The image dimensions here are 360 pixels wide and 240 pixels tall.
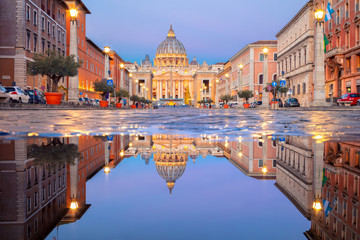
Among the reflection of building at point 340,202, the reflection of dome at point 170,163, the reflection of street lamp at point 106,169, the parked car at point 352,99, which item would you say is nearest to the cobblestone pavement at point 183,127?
the reflection of dome at point 170,163

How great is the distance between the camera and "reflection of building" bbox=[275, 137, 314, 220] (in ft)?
6.77

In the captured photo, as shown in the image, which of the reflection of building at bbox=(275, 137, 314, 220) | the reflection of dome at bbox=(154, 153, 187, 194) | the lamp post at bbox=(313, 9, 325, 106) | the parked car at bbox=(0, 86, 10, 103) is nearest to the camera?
the reflection of building at bbox=(275, 137, 314, 220)

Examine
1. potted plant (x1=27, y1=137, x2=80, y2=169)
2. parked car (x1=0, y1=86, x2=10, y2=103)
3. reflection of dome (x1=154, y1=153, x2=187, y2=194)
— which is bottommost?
reflection of dome (x1=154, y1=153, x2=187, y2=194)

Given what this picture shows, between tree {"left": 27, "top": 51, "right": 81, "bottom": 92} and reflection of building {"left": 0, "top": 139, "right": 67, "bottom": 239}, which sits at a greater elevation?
tree {"left": 27, "top": 51, "right": 81, "bottom": 92}

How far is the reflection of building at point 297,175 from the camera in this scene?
6.77 ft

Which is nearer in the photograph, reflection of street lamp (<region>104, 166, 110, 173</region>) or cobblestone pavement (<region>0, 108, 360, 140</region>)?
reflection of street lamp (<region>104, 166, 110, 173</region>)

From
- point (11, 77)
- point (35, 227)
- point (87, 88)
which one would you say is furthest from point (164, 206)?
point (87, 88)

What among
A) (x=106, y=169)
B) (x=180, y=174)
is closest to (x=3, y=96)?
(x=106, y=169)

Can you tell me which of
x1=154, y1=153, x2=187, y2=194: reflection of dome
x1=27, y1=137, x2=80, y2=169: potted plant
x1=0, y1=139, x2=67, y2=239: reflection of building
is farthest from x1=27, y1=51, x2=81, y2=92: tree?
x1=0, y1=139, x2=67, y2=239: reflection of building

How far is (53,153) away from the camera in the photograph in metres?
3.60

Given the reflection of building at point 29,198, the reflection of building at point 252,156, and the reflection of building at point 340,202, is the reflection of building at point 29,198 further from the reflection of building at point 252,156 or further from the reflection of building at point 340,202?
the reflection of building at point 252,156

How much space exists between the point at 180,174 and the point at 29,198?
1024 mm

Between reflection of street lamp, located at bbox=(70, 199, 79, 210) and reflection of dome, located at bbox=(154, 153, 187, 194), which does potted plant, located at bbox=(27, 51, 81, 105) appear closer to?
reflection of dome, located at bbox=(154, 153, 187, 194)

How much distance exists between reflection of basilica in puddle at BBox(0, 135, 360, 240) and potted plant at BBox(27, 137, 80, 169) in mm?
42
